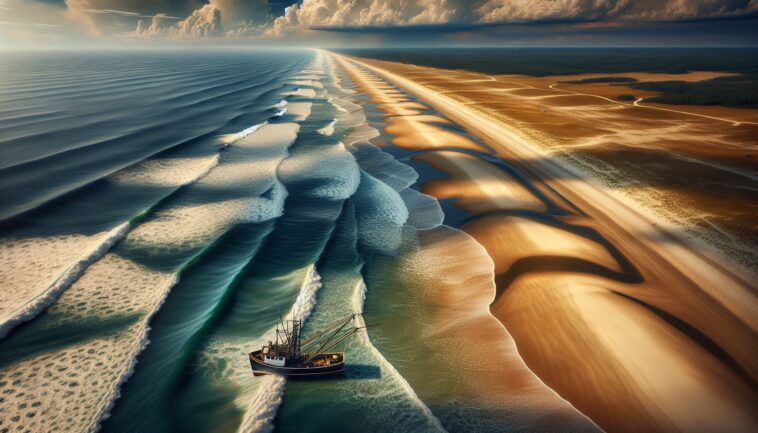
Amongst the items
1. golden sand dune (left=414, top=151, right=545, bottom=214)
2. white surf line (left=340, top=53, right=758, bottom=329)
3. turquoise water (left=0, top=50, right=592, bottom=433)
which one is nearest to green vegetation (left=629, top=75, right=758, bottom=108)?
white surf line (left=340, top=53, right=758, bottom=329)

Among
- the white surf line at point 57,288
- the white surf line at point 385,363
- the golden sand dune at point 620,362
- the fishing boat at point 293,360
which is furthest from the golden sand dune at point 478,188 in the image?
the white surf line at point 57,288

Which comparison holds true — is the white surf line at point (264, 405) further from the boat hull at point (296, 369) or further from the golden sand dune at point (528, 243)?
the golden sand dune at point (528, 243)

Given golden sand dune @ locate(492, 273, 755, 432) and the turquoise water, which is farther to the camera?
the turquoise water

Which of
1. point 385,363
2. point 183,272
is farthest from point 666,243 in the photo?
point 183,272

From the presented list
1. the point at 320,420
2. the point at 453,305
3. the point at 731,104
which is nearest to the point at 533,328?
the point at 453,305

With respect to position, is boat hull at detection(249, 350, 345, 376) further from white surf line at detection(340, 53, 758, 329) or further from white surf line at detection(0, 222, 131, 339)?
white surf line at detection(340, 53, 758, 329)

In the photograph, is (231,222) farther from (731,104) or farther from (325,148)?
(731,104)

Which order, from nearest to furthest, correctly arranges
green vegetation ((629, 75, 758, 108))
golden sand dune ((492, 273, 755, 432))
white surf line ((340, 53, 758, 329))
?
golden sand dune ((492, 273, 755, 432)) → white surf line ((340, 53, 758, 329)) → green vegetation ((629, 75, 758, 108))
